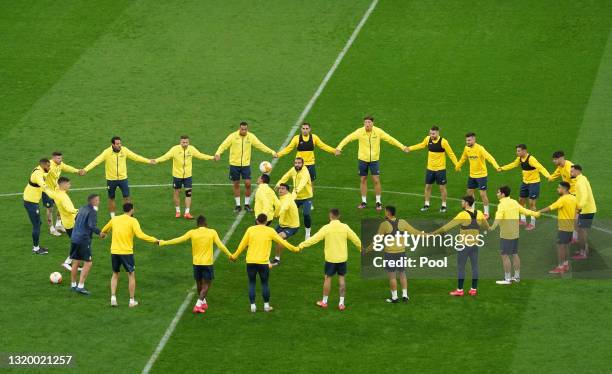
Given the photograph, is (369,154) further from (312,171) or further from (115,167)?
(115,167)

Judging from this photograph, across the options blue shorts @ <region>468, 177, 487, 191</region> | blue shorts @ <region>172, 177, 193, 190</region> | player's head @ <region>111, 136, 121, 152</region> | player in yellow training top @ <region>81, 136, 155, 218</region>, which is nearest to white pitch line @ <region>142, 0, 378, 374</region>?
blue shorts @ <region>172, 177, 193, 190</region>

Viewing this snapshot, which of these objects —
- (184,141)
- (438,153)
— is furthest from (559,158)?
(184,141)

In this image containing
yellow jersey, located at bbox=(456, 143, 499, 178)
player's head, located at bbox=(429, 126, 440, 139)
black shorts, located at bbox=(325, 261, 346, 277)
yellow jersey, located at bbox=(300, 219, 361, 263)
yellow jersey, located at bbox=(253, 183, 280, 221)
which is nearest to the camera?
yellow jersey, located at bbox=(300, 219, 361, 263)

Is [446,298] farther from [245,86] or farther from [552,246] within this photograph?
[245,86]

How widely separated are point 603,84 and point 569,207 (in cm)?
1470

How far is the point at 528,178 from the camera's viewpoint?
3712 cm

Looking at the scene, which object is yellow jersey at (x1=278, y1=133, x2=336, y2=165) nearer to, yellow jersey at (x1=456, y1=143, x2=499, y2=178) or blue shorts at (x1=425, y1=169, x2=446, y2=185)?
blue shorts at (x1=425, y1=169, x2=446, y2=185)

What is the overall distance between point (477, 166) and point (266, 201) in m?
7.03

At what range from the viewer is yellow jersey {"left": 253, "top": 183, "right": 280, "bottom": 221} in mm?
33844

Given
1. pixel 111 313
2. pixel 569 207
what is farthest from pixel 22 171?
pixel 569 207

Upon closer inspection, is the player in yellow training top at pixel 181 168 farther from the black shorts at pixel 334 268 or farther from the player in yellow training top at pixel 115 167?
the black shorts at pixel 334 268

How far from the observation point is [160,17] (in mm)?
52250

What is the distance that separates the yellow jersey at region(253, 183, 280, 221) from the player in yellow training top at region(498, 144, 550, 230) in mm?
7158

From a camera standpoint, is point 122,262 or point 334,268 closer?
point 334,268
